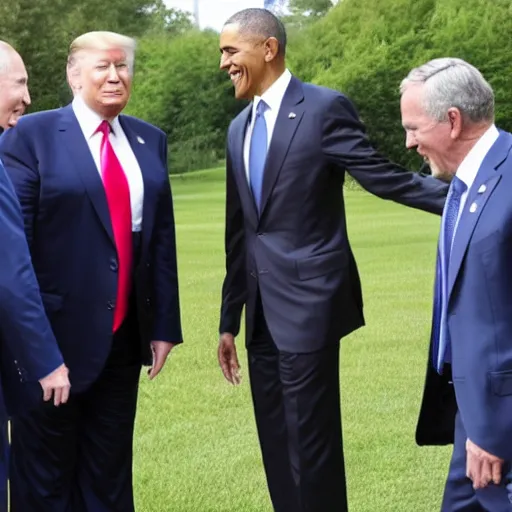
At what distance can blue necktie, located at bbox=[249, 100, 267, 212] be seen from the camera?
439 centimetres

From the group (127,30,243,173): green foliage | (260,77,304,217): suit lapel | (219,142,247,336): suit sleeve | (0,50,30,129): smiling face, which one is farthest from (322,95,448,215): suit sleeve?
(127,30,243,173): green foliage

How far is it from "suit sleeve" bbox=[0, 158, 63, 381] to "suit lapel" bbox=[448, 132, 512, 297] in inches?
50.1

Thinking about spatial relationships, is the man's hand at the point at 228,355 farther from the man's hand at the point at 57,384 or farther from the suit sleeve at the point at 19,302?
the suit sleeve at the point at 19,302

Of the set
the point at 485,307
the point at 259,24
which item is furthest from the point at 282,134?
the point at 485,307

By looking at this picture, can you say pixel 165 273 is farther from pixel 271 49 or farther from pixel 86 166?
pixel 271 49

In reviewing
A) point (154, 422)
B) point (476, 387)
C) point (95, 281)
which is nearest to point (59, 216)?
point (95, 281)

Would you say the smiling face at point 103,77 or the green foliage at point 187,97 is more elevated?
the smiling face at point 103,77

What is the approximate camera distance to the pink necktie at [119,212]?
4262 millimetres

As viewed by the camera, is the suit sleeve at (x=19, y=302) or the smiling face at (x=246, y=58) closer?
the suit sleeve at (x=19, y=302)

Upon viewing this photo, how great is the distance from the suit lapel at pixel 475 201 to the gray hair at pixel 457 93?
12 cm

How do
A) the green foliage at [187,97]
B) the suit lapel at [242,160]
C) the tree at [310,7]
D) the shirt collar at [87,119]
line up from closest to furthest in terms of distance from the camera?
the shirt collar at [87,119] → the suit lapel at [242,160] → the green foliage at [187,97] → the tree at [310,7]

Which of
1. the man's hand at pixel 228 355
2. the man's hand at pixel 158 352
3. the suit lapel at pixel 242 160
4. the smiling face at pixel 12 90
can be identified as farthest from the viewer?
the man's hand at pixel 228 355

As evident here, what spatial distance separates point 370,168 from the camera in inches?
165

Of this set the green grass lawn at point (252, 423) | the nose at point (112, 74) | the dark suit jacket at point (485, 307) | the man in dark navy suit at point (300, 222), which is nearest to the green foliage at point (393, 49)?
the green grass lawn at point (252, 423)
